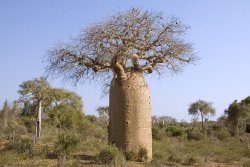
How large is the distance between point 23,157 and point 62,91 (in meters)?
16.8

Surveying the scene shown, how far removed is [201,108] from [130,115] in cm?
2610

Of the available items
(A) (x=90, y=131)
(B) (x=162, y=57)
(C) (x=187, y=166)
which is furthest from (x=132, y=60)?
(A) (x=90, y=131)

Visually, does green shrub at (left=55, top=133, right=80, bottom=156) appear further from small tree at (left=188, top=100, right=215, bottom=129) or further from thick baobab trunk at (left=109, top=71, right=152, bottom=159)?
small tree at (left=188, top=100, right=215, bottom=129)

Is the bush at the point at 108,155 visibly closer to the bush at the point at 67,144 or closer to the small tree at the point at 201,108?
the bush at the point at 67,144

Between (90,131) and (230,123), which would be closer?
(90,131)

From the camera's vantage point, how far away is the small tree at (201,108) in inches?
1328

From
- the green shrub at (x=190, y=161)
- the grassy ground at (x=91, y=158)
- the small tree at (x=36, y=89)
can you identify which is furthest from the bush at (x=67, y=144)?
the small tree at (x=36, y=89)

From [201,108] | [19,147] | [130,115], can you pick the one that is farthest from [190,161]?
[201,108]

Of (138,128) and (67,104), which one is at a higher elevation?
(67,104)

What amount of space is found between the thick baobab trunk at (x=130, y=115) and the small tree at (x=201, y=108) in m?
25.5

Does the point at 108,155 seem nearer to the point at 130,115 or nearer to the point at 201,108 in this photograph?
the point at 130,115

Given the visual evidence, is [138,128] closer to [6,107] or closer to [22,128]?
[22,128]

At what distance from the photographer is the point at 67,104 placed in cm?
2550

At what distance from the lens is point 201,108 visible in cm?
3391
